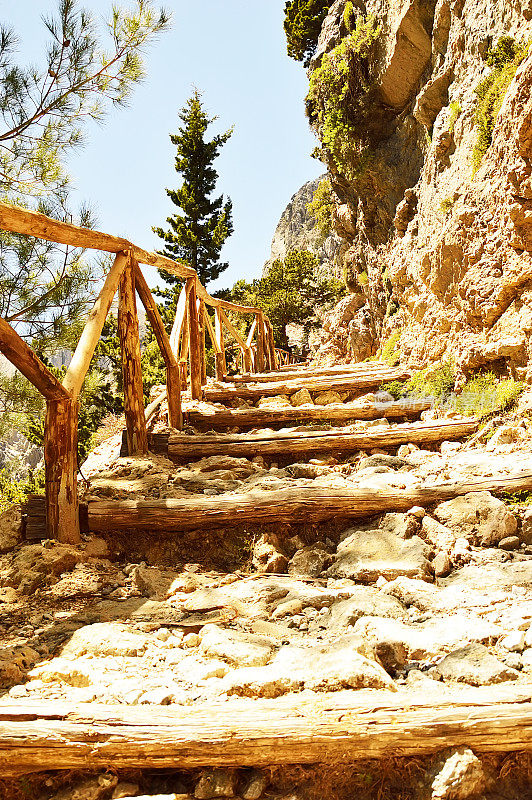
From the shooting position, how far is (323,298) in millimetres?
21156

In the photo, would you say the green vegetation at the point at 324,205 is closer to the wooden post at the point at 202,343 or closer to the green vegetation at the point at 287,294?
the green vegetation at the point at 287,294

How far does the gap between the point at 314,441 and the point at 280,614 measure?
1.62 meters

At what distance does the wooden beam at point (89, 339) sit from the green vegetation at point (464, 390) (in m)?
2.38

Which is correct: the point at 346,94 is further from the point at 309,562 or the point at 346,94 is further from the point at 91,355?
the point at 309,562

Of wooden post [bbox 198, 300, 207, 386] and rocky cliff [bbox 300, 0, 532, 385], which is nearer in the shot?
rocky cliff [bbox 300, 0, 532, 385]

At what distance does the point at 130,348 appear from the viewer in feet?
10.1

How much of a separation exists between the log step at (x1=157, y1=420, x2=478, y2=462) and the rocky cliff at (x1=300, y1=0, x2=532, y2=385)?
583 millimetres

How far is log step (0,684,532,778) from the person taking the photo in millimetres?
1047

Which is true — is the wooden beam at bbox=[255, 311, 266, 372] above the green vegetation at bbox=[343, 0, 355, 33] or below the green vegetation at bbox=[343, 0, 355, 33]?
below

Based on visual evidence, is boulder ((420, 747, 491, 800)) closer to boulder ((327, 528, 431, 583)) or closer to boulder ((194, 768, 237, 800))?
boulder ((194, 768, 237, 800))

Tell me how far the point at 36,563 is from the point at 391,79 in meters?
11.2

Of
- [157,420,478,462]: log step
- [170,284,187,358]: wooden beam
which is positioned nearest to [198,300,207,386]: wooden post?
[170,284,187,358]: wooden beam

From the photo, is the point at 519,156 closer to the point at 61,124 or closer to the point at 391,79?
the point at 61,124

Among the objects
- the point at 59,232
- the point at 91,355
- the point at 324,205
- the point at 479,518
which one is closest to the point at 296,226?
the point at 324,205
